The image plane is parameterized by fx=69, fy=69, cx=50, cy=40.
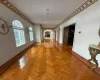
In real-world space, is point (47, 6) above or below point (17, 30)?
above

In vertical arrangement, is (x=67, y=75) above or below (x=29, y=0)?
below

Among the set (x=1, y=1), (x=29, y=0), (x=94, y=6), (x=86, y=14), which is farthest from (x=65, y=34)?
(x=1, y=1)

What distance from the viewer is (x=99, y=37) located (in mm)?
2418

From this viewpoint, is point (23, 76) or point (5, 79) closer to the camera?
point (5, 79)

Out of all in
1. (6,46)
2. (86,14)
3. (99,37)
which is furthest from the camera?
(86,14)

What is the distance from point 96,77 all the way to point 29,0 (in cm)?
346

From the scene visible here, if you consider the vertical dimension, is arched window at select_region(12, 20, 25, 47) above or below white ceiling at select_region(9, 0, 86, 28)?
below

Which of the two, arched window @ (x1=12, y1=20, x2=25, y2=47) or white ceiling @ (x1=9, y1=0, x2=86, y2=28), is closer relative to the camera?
white ceiling @ (x1=9, y1=0, x2=86, y2=28)

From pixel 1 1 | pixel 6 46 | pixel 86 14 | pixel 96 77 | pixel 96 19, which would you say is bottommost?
pixel 96 77

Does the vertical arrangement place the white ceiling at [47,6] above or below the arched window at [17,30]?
above

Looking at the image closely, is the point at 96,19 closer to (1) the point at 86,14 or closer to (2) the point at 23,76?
(1) the point at 86,14

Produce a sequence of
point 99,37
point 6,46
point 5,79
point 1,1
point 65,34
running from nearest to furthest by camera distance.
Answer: point 5,79 → point 99,37 → point 1,1 → point 6,46 → point 65,34

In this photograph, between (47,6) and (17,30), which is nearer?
(47,6)

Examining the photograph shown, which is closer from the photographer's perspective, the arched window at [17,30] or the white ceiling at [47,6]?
the white ceiling at [47,6]
